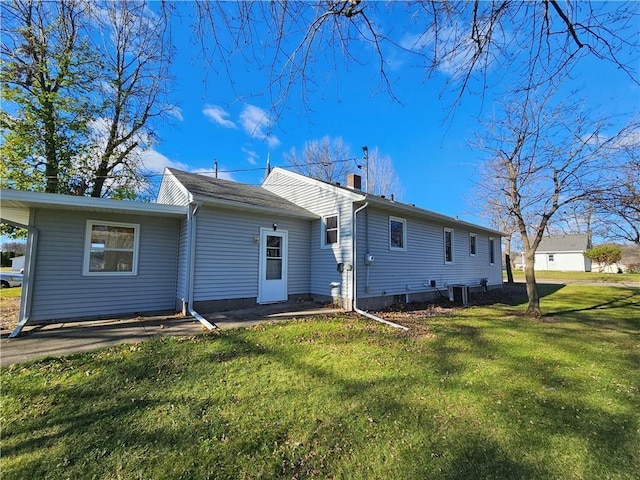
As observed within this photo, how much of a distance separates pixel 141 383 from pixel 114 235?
5.28 metres

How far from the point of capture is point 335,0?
106 inches

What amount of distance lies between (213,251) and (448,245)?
9.71m

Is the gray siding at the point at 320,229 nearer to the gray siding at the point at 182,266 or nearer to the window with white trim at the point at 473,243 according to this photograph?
the gray siding at the point at 182,266

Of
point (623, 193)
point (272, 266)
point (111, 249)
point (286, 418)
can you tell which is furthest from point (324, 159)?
point (286, 418)

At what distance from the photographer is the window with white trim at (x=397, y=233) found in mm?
9852

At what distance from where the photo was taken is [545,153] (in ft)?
26.2

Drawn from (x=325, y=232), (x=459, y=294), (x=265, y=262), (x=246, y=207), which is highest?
(x=246, y=207)

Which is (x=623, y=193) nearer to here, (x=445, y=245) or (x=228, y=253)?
(x=445, y=245)

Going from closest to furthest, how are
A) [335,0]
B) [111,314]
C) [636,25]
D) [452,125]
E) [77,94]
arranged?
[636,25]
[335,0]
[452,125]
[111,314]
[77,94]

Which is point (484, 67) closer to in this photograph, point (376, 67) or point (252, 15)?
point (376, 67)

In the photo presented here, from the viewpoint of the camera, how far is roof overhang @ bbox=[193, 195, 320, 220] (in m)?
7.62

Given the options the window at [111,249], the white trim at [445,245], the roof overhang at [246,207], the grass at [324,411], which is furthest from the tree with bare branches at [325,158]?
the grass at [324,411]

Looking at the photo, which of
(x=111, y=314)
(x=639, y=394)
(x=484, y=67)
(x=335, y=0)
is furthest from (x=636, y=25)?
(x=111, y=314)

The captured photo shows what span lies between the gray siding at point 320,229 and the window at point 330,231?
0.15 metres
